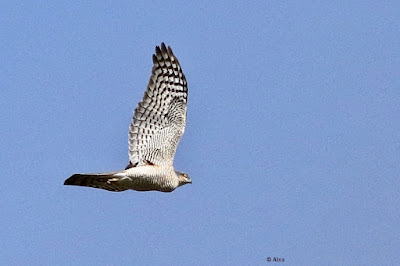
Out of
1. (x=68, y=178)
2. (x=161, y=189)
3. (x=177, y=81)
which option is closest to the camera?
(x=68, y=178)

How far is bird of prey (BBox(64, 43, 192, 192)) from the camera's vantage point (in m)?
13.9

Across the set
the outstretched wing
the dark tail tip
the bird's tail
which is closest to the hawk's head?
the outstretched wing

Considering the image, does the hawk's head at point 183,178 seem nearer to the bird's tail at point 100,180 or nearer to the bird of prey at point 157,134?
the bird of prey at point 157,134

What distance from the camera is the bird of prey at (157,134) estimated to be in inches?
547

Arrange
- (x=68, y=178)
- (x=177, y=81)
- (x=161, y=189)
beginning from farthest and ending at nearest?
(x=177, y=81)
(x=161, y=189)
(x=68, y=178)

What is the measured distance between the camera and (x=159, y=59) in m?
15.1

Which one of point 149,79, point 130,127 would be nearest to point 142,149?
point 130,127

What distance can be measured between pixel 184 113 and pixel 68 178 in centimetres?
276

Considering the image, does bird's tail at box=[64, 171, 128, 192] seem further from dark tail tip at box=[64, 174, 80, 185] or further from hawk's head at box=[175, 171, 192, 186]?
hawk's head at box=[175, 171, 192, 186]

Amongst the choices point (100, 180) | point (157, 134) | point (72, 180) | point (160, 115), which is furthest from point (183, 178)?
point (72, 180)

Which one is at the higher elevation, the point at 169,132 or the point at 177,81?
the point at 177,81

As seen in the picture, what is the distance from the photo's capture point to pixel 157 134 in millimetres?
14680

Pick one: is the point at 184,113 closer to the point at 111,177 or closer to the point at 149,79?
the point at 149,79

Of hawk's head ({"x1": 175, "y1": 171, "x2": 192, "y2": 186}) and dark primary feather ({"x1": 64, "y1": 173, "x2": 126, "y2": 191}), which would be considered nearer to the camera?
dark primary feather ({"x1": 64, "y1": 173, "x2": 126, "y2": 191})
